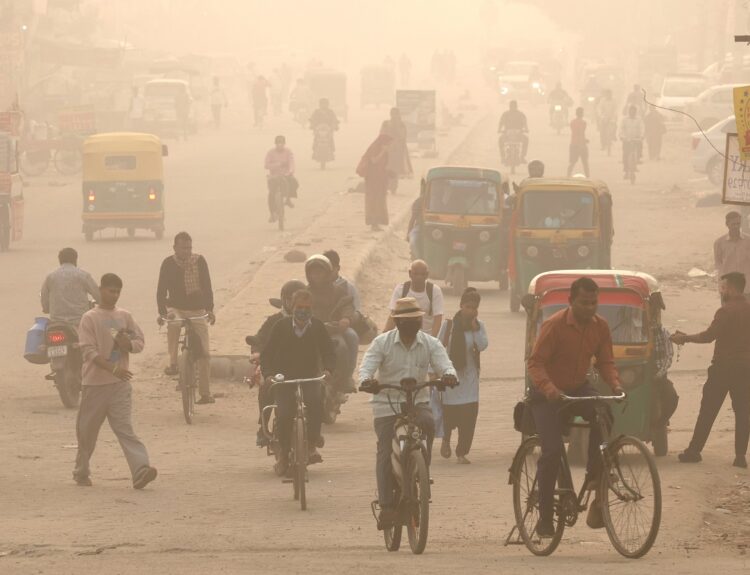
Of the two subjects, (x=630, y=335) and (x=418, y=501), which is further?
(x=630, y=335)

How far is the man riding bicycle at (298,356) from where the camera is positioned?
1240 cm

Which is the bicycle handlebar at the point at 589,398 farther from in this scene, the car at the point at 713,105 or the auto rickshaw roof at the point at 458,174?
the car at the point at 713,105

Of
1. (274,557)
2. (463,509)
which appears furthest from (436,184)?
(274,557)

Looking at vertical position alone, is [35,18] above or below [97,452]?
above

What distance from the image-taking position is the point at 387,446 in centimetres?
1041

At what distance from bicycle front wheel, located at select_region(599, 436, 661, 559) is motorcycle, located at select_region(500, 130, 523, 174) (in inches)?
1365

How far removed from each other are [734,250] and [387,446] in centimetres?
919

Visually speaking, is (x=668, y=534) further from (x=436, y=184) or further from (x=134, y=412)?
(x=436, y=184)

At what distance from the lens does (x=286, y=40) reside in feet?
466

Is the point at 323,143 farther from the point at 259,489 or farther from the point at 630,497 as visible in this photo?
the point at 630,497

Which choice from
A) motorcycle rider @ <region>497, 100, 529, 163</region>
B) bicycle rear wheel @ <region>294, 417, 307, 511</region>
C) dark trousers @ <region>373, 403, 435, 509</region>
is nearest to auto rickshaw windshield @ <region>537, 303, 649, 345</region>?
bicycle rear wheel @ <region>294, 417, 307, 511</region>

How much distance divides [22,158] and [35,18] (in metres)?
17.7

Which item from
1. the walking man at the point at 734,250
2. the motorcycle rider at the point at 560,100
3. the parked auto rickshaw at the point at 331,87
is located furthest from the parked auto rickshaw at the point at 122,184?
the parked auto rickshaw at the point at 331,87

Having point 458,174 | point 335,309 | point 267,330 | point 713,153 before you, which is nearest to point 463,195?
point 458,174
